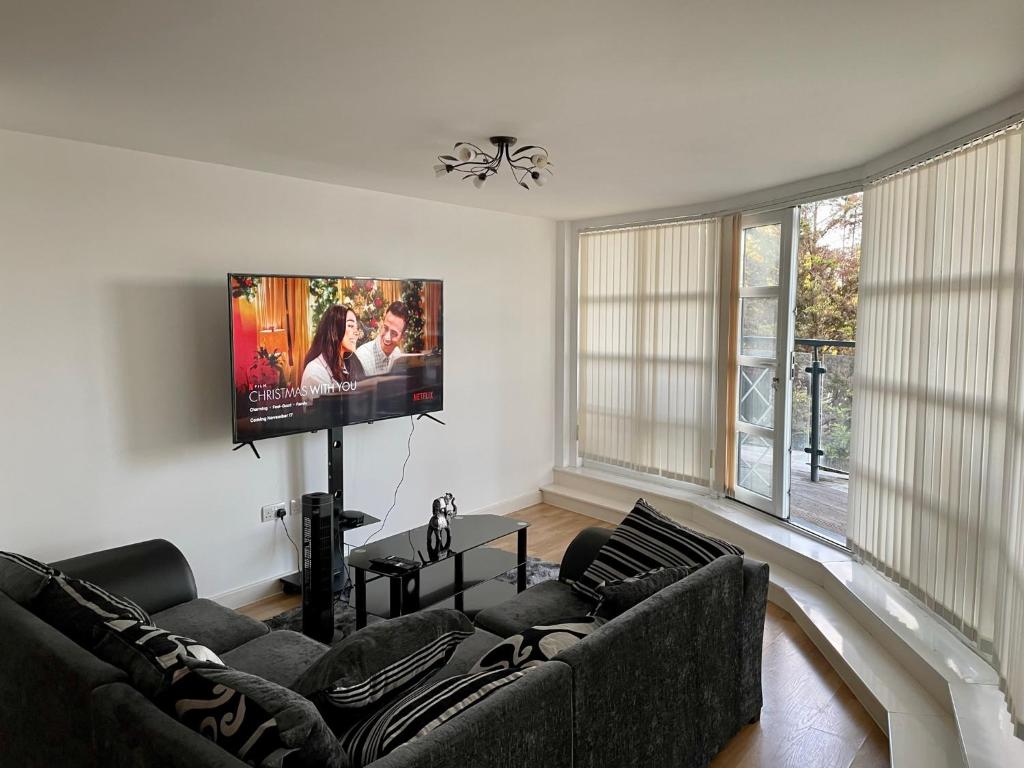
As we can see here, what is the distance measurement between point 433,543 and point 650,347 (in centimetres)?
271

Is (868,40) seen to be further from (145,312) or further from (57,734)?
(145,312)

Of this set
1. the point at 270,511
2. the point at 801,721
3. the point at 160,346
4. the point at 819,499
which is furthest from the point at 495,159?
the point at 819,499

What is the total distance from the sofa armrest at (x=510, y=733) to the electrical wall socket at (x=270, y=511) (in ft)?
8.98

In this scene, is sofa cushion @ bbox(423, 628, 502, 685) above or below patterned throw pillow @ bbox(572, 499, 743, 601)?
below

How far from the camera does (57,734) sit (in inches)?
72.9

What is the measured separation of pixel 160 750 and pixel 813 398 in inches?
199

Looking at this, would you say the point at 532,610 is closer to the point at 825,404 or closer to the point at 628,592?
the point at 628,592

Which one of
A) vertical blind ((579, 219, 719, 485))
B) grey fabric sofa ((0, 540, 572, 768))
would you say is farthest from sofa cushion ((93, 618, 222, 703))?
vertical blind ((579, 219, 719, 485))

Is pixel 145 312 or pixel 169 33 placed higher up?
pixel 169 33

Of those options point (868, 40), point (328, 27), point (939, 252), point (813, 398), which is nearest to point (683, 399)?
point (813, 398)

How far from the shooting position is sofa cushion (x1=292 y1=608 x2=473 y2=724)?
5.69 ft

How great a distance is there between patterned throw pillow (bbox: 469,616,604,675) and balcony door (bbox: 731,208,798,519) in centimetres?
303

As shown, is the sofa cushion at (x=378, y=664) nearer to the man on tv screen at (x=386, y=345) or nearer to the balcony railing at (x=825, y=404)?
the man on tv screen at (x=386, y=345)

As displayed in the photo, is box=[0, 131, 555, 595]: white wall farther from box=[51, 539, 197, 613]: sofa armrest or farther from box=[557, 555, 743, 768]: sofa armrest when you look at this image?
box=[557, 555, 743, 768]: sofa armrest
